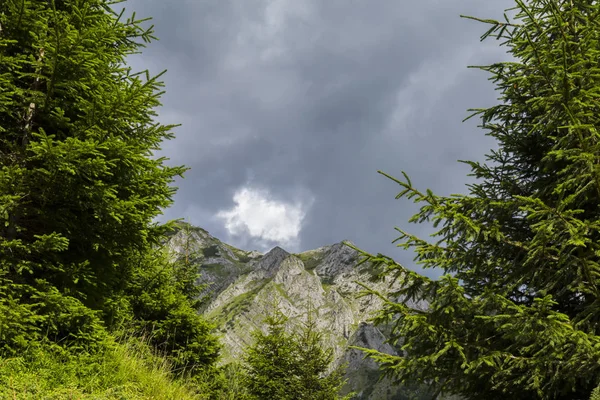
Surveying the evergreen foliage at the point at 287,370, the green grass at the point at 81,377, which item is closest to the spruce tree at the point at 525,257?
the green grass at the point at 81,377

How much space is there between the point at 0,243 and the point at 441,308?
671 cm

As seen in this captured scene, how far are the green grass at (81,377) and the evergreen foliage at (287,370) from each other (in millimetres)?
12160

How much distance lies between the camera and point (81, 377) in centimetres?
527

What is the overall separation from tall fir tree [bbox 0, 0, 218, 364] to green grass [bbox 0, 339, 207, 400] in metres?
0.31

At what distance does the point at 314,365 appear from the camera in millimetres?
18938

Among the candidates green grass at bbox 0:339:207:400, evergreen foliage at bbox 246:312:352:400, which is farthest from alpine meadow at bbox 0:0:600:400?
evergreen foliage at bbox 246:312:352:400

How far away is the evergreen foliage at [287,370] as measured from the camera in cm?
1769

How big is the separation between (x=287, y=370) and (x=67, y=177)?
53.4ft

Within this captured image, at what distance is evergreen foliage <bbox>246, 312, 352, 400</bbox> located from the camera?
17688 millimetres

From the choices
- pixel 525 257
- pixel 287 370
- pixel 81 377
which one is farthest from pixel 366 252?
pixel 287 370

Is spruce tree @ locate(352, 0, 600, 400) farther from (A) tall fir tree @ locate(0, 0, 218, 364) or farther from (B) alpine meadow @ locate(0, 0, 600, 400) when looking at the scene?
(A) tall fir tree @ locate(0, 0, 218, 364)

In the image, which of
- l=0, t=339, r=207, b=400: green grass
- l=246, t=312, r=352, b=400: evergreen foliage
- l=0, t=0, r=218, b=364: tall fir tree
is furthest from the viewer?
l=246, t=312, r=352, b=400: evergreen foliage

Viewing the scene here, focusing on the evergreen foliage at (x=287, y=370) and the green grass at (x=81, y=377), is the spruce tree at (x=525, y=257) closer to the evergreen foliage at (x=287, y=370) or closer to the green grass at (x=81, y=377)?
the green grass at (x=81, y=377)

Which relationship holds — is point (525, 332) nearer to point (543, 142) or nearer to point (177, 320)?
point (543, 142)
